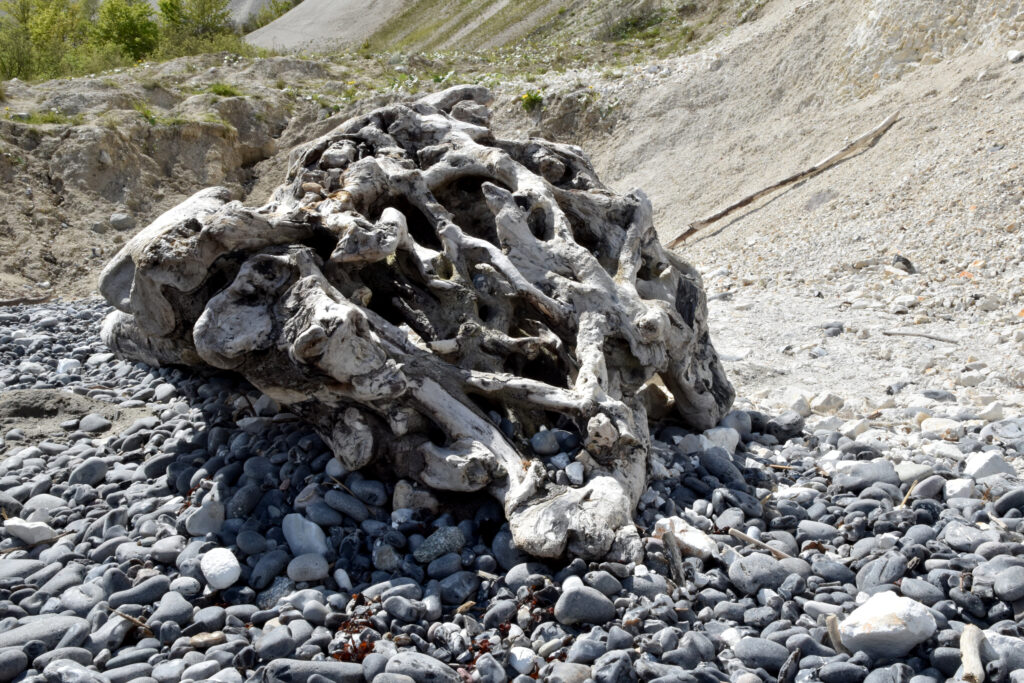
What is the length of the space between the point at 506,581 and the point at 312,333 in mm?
1631

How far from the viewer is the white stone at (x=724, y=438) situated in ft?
17.9

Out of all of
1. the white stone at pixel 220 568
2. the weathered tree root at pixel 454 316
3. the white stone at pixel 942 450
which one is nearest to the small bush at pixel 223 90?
the weathered tree root at pixel 454 316

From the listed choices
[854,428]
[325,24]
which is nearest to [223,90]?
[854,428]

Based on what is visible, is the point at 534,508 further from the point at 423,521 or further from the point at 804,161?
the point at 804,161

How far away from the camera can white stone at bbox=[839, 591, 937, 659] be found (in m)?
3.09

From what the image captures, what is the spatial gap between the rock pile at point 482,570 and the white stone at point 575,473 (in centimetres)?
15

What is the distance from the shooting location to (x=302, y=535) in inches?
163

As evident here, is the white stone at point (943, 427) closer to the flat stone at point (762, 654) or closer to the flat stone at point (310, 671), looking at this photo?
the flat stone at point (762, 654)

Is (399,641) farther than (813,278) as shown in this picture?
No

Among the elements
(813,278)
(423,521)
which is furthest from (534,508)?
(813,278)

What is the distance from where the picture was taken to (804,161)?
15758mm

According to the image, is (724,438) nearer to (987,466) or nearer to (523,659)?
(987,466)

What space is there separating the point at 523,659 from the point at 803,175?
13.8 m

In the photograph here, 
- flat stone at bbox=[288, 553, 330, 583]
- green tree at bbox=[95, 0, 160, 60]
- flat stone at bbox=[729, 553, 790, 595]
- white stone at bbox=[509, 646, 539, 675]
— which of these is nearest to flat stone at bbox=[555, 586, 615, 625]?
Result: white stone at bbox=[509, 646, 539, 675]
